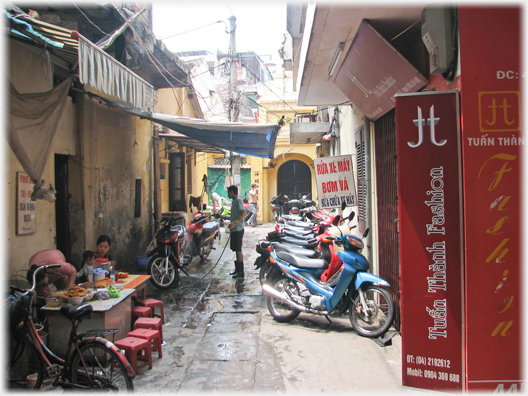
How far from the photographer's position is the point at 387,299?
166 inches

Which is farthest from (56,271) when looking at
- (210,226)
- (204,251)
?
(204,251)

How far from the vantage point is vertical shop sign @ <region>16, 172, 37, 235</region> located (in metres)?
4.61

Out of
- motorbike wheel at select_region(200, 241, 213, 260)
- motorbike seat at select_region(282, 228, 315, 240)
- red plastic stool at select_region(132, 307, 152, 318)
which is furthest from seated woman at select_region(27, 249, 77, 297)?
motorbike wheel at select_region(200, 241, 213, 260)

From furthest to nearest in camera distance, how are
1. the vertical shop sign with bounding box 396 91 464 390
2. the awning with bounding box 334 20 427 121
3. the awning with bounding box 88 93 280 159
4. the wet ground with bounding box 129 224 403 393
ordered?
the awning with bounding box 88 93 280 159 → the awning with bounding box 334 20 427 121 → the wet ground with bounding box 129 224 403 393 → the vertical shop sign with bounding box 396 91 464 390

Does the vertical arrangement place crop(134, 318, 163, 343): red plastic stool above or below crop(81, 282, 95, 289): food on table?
below

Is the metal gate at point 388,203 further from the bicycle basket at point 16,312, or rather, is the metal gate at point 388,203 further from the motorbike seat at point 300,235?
the bicycle basket at point 16,312

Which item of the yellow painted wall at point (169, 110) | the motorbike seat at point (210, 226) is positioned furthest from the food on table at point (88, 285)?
the yellow painted wall at point (169, 110)

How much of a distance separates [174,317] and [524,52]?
16.7ft

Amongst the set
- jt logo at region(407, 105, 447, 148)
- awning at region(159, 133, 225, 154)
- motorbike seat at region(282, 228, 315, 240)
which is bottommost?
motorbike seat at region(282, 228, 315, 240)

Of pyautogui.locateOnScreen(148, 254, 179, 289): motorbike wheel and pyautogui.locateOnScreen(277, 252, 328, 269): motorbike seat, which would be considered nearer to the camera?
→ pyautogui.locateOnScreen(277, 252, 328, 269): motorbike seat

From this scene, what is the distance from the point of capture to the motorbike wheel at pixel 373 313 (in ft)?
14.0

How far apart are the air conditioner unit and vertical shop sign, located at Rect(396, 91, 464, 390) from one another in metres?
0.30

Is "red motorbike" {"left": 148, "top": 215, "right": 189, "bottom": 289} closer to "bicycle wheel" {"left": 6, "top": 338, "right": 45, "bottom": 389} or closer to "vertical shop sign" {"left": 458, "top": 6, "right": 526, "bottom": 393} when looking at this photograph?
"bicycle wheel" {"left": 6, "top": 338, "right": 45, "bottom": 389}

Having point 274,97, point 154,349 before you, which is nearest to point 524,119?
point 154,349
